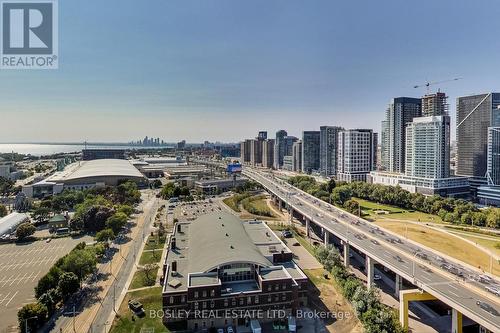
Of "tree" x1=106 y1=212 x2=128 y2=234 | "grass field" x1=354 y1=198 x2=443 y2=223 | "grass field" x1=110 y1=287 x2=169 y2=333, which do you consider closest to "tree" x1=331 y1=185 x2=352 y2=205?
"grass field" x1=354 y1=198 x2=443 y2=223

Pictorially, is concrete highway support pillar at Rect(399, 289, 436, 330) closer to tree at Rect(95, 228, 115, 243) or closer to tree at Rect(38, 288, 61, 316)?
tree at Rect(38, 288, 61, 316)

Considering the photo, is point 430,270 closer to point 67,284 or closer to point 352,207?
point 352,207

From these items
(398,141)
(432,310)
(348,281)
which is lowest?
(432,310)

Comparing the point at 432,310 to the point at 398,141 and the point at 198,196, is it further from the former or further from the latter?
the point at 398,141

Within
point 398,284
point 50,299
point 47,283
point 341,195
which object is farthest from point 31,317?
point 341,195

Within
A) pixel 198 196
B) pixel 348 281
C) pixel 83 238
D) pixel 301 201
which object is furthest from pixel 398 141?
pixel 83 238

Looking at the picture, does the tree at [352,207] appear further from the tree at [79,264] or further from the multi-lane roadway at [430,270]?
the tree at [79,264]
